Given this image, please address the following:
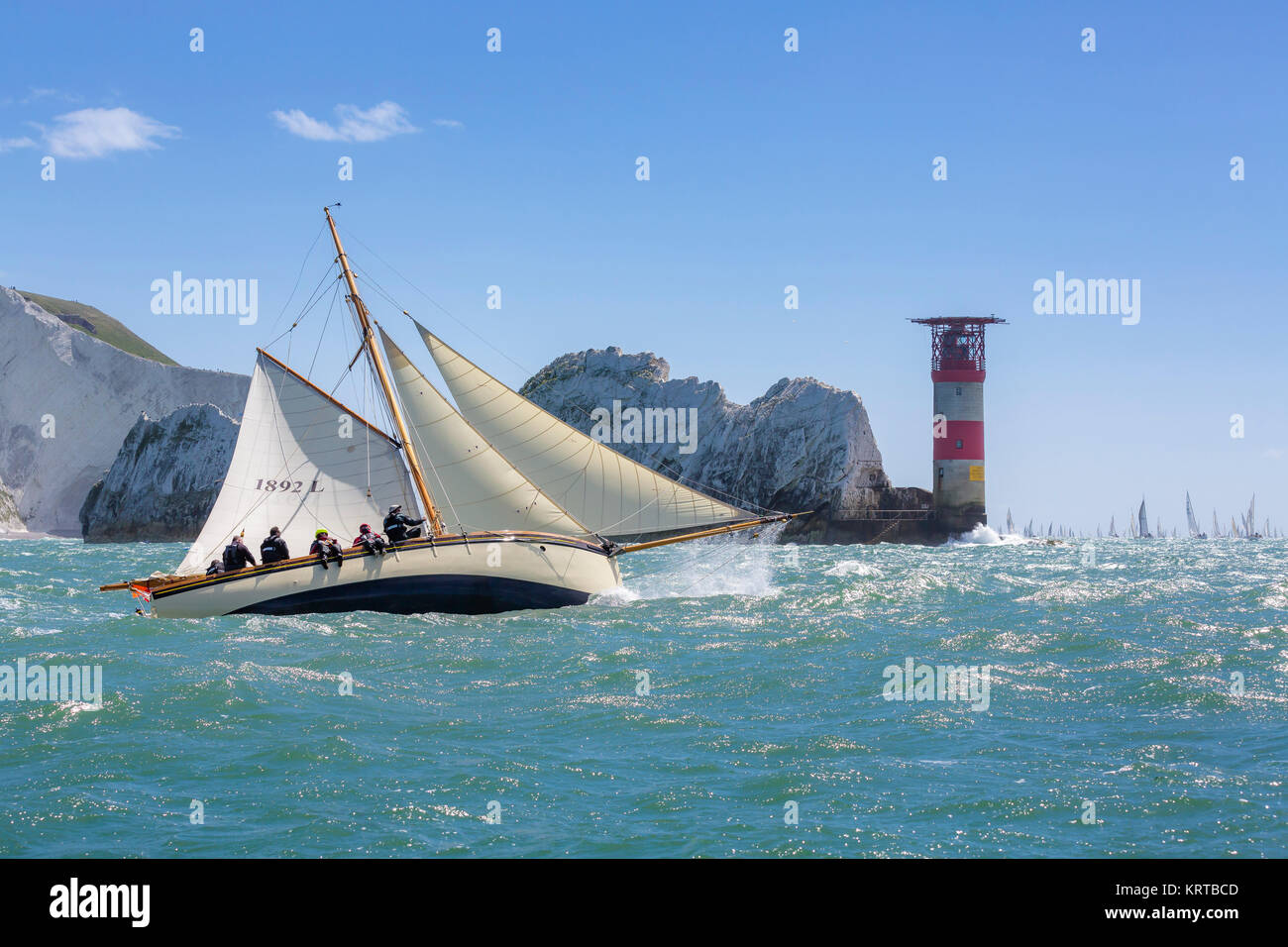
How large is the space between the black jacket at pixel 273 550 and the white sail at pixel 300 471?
70.7 inches

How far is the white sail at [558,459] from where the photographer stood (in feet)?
105

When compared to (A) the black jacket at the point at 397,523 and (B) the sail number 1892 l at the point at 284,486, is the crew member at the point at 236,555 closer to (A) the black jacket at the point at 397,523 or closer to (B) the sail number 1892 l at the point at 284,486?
(B) the sail number 1892 l at the point at 284,486

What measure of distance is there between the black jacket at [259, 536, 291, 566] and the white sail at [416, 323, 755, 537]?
6324mm

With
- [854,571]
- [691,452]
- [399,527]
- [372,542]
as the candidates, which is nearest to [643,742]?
[372,542]

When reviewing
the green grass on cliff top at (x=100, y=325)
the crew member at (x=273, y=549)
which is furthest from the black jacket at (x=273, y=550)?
the green grass on cliff top at (x=100, y=325)

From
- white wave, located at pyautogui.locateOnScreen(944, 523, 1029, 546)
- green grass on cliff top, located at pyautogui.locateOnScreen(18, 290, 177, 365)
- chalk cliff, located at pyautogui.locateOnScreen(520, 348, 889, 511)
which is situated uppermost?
green grass on cliff top, located at pyautogui.locateOnScreen(18, 290, 177, 365)

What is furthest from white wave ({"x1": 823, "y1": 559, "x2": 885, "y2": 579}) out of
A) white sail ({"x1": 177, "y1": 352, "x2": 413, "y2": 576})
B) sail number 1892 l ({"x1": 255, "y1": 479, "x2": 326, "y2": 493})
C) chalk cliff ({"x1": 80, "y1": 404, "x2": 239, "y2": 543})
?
chalk cliff ({"x1": 80, "y1": 404, "x2": 239, "y2": 543})

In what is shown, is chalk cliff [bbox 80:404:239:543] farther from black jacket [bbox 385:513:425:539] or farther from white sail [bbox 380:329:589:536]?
black jacket [bbox 385:513:425:539]

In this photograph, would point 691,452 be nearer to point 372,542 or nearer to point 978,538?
Result: point 978,538

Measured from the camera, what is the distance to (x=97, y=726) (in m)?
13.7

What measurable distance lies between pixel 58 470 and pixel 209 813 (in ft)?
458

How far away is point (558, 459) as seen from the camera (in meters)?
32.0

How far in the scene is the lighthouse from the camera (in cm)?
9556

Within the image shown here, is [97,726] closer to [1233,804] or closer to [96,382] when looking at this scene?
[1233,804]
